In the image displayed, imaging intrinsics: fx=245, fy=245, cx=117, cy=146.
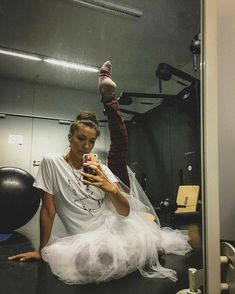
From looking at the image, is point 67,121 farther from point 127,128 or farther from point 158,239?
point 158,239

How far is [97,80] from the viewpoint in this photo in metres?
1.49

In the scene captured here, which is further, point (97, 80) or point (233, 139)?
point (97, 80)

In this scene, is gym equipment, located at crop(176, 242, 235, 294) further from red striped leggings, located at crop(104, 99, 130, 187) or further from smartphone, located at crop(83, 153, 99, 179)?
red striped leggings, located at crop(104, 99, 130, 187)

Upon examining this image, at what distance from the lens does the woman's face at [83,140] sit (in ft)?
4.00

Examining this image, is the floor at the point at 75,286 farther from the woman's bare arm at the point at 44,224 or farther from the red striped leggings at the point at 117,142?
the red striped leggings at the point at 117,142

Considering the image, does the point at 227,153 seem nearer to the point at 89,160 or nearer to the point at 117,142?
the point at 89,160

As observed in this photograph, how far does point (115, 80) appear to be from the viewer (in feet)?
5.10

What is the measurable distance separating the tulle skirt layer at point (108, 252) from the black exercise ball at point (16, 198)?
A: 0.36 metres

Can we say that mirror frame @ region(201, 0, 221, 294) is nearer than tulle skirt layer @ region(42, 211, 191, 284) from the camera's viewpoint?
Yes

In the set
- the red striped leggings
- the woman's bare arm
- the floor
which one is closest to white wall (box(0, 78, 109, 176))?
the red striped leggings

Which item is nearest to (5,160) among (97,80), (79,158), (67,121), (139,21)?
(67,121)

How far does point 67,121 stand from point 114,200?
0.60 meters

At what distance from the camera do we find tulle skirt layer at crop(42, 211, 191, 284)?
0.98 metres

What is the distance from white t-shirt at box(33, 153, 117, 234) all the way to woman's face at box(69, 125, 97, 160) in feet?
0.31
